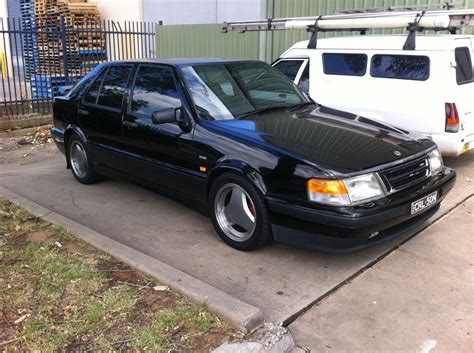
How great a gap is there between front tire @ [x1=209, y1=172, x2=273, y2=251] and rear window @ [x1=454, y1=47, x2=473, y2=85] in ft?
12.8

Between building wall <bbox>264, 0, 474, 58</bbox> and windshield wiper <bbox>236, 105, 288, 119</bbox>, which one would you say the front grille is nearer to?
windshield wiper <bbox>236, 105, 288, 119</bbox>

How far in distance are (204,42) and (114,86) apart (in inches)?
338

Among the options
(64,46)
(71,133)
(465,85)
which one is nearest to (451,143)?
(465,85)

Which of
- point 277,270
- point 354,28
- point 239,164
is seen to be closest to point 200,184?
point 239,164

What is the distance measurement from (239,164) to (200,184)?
581mm

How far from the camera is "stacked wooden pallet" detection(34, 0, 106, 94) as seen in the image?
12017 millimetres

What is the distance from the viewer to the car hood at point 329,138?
3.74 metres

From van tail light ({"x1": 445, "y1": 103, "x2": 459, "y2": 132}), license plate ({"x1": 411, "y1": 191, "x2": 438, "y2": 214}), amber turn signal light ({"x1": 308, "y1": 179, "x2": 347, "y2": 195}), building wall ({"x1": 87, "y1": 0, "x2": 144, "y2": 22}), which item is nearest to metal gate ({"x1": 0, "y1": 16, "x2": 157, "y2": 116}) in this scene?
building wall ({"x1": 87, "y1": 0, "x2": 144, "y2": 22})

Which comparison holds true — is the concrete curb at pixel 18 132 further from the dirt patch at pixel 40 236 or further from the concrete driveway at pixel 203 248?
the dirt patch at pixel 40 236

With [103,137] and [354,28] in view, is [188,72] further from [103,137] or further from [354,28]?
[354,28]

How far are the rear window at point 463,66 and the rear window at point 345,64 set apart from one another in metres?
1.24

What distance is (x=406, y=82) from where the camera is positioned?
21.6 ft

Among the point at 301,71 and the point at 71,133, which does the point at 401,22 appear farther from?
the point at 71,133

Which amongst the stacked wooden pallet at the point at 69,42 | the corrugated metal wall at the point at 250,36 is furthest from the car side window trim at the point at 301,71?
the stacked wooden pallet at the point at 69,42
